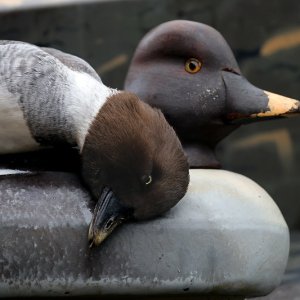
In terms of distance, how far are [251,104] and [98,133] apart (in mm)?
393

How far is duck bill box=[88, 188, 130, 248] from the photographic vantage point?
3.10 feet

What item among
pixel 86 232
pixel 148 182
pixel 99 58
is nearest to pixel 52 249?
pixel 86 232

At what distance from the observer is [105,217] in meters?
0.94

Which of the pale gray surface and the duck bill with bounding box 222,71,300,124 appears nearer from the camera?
the duck bill with bounding box 222,71,300,124

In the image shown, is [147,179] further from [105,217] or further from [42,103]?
[42,103]

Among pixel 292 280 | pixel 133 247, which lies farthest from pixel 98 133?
pixel 292 280

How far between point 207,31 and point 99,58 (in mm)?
1239

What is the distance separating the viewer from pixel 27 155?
1.07 metres

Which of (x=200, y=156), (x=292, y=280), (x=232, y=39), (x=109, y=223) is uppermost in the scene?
(x=109, y=223)

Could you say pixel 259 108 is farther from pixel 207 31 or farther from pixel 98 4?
pixel 98 4

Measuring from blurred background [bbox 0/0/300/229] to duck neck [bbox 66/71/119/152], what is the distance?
4.80 ft

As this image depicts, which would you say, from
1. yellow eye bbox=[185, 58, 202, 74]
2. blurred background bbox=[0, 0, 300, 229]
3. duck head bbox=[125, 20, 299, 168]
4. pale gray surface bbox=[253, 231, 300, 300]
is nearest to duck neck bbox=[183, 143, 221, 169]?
duck head bbox=[125, 20, 299, 168]

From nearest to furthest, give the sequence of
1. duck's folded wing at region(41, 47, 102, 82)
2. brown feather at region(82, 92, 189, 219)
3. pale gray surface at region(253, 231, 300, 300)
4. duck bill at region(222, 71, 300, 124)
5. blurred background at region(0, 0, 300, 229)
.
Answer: brown feather at region(82, 92, 189, 219)
duck's folded wing at region(41, 47, 102, 82)
duck bill at region(222, 71, 300, 124)
pale gray surface at region(253, 231, 300, 300)
blurred background at region(0, 0, 300, 229)

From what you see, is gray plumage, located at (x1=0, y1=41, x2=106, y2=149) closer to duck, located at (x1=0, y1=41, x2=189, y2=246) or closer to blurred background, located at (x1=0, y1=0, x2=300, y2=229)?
duck, located at (x1=0, y1=41, x2=189, y2=246)
